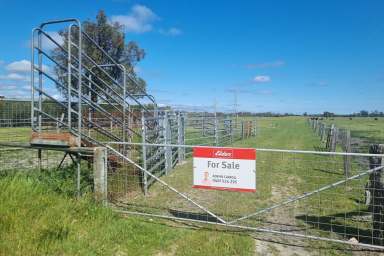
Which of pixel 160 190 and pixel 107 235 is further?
pixel 160 190

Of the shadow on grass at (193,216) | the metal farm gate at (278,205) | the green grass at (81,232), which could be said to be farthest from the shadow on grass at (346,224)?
the shadow on grass at (193,216)

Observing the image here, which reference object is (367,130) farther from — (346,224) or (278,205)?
(278,205)

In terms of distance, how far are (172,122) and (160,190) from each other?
420 cm

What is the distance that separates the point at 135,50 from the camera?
34.3 m

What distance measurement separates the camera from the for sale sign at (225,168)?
5164 millimetres

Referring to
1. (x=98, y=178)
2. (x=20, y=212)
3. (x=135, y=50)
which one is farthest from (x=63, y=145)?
(x=135, y=50)

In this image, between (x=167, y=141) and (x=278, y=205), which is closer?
(x=278, y=205)

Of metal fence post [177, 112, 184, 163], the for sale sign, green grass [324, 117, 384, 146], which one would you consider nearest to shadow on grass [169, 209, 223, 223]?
the for sale sign

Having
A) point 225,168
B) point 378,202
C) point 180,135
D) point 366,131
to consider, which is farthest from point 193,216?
point 366,131

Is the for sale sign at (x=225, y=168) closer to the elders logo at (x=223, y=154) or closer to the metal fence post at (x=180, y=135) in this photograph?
the elders logo at (x=223, y=154)

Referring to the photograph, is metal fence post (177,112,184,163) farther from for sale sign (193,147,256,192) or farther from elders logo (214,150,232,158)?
elders logo (214,150,232,158)

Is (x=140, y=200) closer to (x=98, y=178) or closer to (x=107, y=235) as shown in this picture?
(x=98, y=178)

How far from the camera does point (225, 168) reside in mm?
5309

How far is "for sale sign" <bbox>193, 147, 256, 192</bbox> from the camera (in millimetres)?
5164
